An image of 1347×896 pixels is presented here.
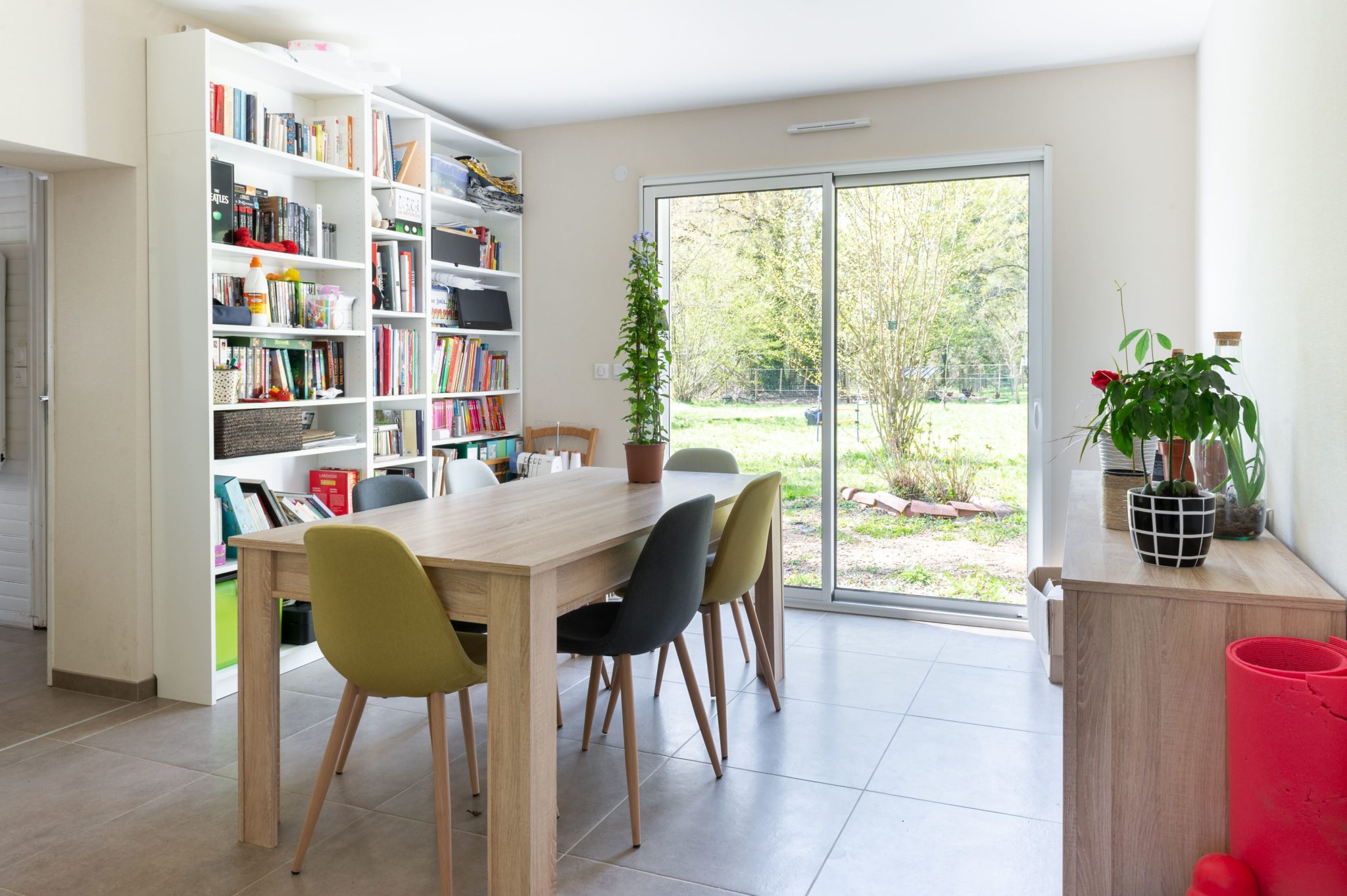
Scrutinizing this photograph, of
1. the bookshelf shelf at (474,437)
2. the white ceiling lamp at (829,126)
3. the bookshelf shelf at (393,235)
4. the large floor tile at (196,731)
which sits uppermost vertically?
the white ceiling lamp at (829,126)

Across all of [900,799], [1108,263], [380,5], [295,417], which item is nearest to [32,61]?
[380,5]

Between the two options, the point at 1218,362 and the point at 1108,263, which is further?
the point at 1108,263

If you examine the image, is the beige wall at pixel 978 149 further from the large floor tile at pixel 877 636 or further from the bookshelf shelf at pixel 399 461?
the bookshelf shelf at pixel 399 461

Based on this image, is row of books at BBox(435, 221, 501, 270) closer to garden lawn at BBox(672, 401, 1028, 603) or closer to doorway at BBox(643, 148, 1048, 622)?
doorway at BBox(643, 148, 1048, 622)

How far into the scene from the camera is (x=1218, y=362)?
81.4 inches

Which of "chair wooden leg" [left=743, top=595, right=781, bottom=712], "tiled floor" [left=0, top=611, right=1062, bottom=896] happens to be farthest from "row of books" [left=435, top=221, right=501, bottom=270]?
"chair wooden leg" [left=743, top=595, right=781, bottom=712]

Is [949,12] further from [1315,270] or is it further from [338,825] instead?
[338,825]

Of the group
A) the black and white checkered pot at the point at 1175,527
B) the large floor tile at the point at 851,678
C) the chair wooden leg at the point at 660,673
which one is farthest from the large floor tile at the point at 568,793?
the black and white checkered pot at the point at 1175,527

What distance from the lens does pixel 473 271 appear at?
5.23 meters

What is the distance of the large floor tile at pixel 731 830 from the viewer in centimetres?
237

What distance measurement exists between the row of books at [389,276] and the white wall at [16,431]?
1634mm

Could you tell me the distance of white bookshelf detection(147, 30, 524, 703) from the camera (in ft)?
11.7

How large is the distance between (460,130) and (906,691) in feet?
11.9

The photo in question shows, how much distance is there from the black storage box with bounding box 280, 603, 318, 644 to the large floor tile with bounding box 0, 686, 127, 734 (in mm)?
648
